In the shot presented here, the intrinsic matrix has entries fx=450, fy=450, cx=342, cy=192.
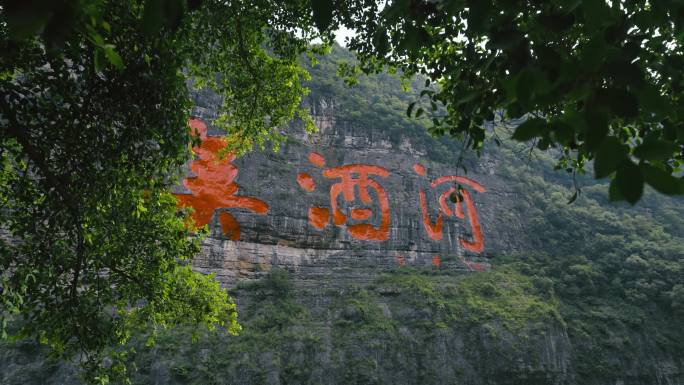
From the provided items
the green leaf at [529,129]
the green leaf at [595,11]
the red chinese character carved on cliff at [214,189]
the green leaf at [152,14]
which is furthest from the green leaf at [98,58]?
the red chinese character carved on cliff at [214,189]

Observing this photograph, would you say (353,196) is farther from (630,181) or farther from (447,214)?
(630,181)

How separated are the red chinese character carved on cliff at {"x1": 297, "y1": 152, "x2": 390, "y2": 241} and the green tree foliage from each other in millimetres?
8629

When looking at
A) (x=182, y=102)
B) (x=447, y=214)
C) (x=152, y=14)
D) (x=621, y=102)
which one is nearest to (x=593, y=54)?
(x=621, y=102)

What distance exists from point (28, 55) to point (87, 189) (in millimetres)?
923

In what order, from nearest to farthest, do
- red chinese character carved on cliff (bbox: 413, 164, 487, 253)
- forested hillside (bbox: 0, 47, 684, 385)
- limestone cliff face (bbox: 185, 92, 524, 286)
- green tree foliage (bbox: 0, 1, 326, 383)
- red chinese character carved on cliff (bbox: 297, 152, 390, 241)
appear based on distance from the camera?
green tree foliage (bbox: 0, 1, 326, 383) → forested hillside (bbox: 0, 47, 684, 385) → limestone cliff face (bbox: 185, 92, 524, 286) → red chinese character carved on cliff (bbox: 297, 152, 390, 241) → red chinese character carved on cliff (bbox: 413, 164, 487, 253)

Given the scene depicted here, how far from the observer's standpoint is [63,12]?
69cm

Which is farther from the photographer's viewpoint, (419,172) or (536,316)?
(419,172)

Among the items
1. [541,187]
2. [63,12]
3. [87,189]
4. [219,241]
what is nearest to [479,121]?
[63,12]

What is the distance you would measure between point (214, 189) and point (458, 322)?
7.14 meters

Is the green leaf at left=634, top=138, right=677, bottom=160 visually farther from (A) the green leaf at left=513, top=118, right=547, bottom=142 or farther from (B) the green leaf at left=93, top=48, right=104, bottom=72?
(B) the green leaf at left=93, top=48, right=104, bottom=72

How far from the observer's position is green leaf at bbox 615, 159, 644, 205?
737 mm

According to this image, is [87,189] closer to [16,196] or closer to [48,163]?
[48,163]

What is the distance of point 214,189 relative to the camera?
38.7 ft

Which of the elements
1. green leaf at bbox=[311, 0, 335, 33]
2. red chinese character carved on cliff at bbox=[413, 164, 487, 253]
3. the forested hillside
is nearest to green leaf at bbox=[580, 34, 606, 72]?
green leaf at bbox=[311, 0, 335, 33]
